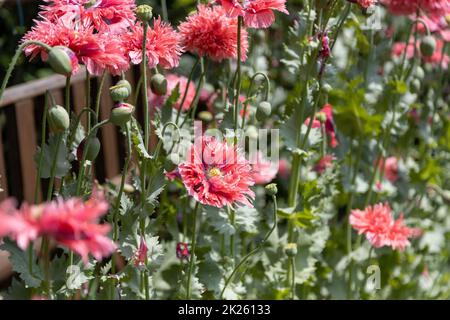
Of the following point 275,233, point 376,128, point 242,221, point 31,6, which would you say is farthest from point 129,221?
point 31,6

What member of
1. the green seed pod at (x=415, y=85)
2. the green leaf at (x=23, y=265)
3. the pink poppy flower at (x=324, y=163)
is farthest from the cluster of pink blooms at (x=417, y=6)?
the green leaf at (x=23, y=265)

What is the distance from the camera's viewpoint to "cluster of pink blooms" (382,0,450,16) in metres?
1.71

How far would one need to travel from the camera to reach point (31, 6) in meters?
3.05

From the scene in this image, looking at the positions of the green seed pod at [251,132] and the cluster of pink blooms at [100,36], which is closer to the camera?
the cluster of pink blooms at [100,36]

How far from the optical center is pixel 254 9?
1.27m

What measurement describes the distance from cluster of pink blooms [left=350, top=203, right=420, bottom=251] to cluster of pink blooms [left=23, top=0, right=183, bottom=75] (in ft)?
2.28

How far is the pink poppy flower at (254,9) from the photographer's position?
125cm

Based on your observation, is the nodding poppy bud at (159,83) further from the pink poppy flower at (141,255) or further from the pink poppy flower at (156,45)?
the pink poppy flower at (141,255)

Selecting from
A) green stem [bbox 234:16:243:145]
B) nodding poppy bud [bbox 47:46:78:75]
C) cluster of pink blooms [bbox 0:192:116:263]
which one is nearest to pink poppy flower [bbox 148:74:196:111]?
green stem [bbox 234:16:243:145]

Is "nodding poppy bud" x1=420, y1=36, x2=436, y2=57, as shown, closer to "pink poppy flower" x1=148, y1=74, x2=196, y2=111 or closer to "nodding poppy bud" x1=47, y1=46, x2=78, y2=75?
"pink poppy flower" x1=148, y1=74, x2=196, y2=111

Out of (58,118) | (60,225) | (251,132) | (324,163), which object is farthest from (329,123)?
(60,225)

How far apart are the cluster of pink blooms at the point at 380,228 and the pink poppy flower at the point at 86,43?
84 centimetres

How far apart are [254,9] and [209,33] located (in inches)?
6.2

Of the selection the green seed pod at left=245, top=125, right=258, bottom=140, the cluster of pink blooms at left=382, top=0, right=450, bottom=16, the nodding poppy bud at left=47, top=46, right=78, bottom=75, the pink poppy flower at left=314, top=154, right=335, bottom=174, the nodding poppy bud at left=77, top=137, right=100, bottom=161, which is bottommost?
the pink poppy flower at left=314, top=154, right=335, bottom=174
